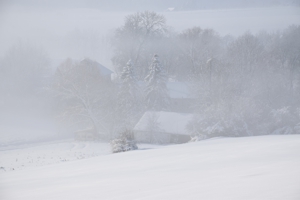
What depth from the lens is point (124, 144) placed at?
16859 mm

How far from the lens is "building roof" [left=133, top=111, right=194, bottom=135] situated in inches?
1042

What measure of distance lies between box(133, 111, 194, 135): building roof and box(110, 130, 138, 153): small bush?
909 centimetres

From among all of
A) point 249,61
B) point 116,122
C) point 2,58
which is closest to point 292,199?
point 116,122

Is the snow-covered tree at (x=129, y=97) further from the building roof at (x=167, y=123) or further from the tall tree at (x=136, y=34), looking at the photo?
the tall tree at (x=136, y=34)

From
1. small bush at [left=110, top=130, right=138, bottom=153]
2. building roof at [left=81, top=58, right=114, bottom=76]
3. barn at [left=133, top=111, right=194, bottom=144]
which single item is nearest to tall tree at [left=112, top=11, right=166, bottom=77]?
building roof at [left=81, top=58, right=114, bottom=76]

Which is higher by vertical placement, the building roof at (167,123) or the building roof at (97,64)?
the building roof at (97,64)

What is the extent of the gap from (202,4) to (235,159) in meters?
26.6

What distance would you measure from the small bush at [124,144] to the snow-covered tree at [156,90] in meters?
17.3

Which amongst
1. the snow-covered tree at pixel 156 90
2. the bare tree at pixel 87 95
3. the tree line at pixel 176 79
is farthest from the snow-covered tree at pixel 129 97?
the snow-covered tree at pixel 156 90

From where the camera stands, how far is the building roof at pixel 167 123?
86.9ft

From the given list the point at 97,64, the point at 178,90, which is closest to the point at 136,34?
the point at 97,64

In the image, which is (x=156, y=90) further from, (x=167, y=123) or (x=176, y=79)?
(x=176, y=79)

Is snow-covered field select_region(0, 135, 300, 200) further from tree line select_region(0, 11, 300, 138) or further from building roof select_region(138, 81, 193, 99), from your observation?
building roof select_region(138, 81, 193, 99)

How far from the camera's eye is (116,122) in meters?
30.9
